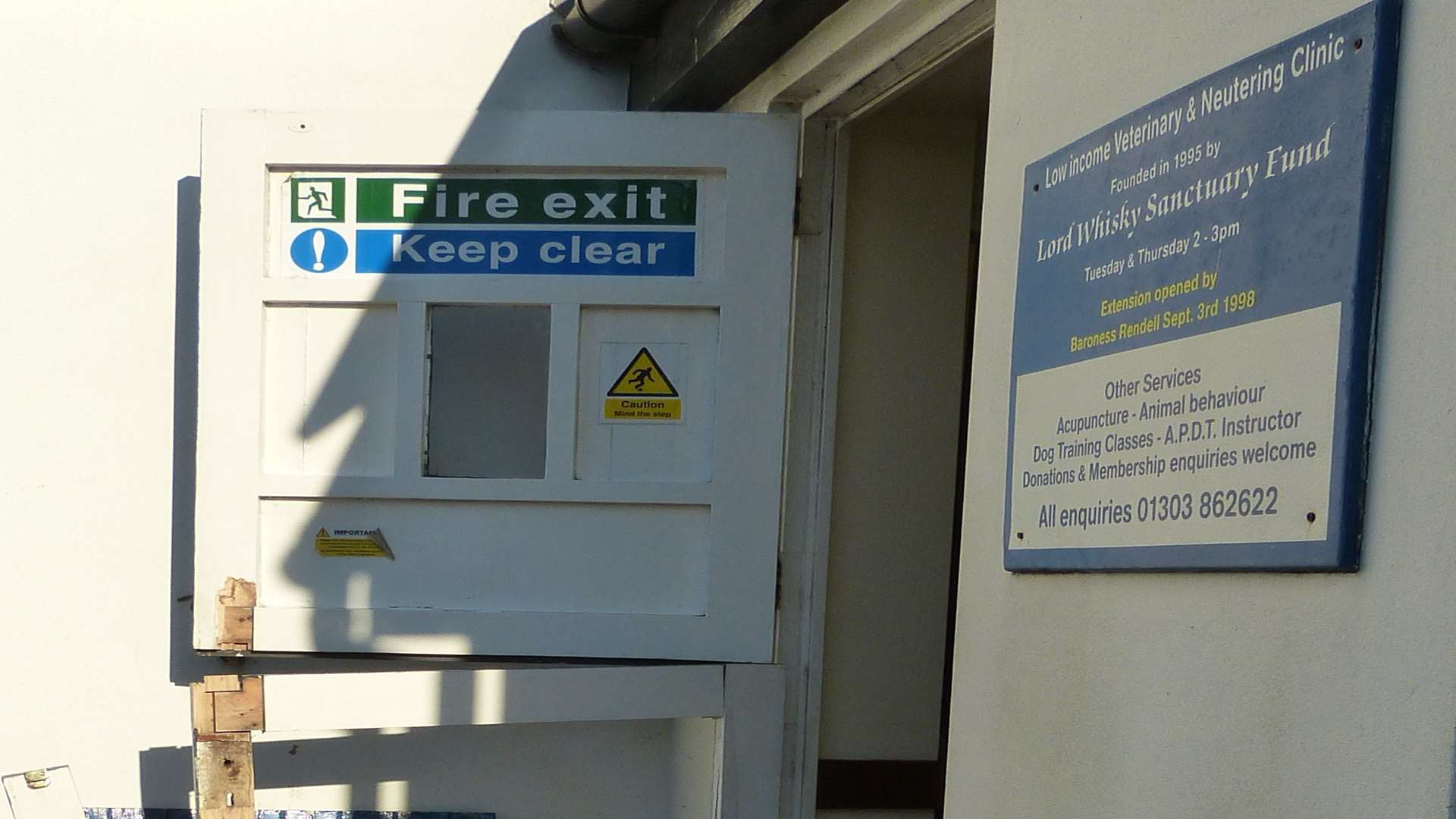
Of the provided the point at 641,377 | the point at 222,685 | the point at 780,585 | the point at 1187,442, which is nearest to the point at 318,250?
the point at 641,377

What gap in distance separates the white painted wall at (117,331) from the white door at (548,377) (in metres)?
0.42

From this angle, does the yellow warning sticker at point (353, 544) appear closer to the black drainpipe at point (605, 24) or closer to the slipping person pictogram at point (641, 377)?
the slipping person pictogram at point (641, 377)

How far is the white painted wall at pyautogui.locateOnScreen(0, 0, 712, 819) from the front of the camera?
371cm

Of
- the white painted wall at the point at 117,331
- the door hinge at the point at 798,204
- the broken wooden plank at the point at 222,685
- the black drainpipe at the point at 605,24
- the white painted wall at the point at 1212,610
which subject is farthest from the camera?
the white painted wall at the point at 117,331

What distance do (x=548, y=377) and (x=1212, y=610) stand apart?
2122 mm

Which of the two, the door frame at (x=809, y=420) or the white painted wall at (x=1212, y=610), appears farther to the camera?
the door frame at (x=809, y=420)

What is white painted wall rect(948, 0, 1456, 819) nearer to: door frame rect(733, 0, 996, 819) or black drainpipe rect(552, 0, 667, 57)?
door frame rect(733, 0, 996, 819)

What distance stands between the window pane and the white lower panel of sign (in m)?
1.86

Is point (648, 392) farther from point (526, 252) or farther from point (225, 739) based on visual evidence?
point (225, 739)

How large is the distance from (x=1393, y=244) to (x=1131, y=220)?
1.41 feet

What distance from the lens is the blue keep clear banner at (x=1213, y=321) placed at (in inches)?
52.4

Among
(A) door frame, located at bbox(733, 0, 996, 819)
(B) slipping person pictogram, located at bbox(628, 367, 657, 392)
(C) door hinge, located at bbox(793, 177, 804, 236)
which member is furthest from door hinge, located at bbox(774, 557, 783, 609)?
(C) door hinge, located at bbox(793, 177, 804, 236)

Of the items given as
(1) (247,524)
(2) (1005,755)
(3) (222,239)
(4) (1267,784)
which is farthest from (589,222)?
(4) (1267,784)

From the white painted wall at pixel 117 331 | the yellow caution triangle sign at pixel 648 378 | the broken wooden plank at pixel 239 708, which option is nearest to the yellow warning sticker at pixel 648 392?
the yellow caution triangle sign at pixel 648 378
